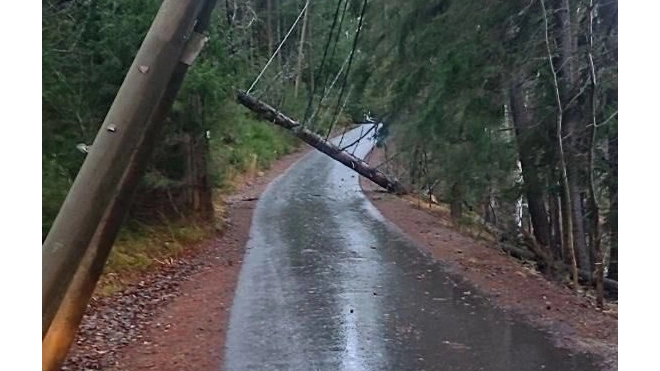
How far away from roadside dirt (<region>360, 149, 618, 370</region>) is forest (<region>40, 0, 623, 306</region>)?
18.5 inches

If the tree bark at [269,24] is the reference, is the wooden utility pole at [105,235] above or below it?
below

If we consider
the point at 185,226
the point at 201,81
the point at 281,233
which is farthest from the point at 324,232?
the point at 201,81

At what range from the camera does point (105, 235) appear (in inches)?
133

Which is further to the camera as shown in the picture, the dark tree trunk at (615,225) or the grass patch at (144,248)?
the grass patch at (144,248)

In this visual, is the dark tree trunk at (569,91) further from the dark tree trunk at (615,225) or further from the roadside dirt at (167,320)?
the roadside dirt at (167,320)

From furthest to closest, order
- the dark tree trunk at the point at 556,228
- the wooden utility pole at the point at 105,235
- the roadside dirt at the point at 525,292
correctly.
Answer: the dark tree trunk at the point at 556,228 < the roadside dirt at the point at 525,292 < the wooden utility pole at the point at 105,235

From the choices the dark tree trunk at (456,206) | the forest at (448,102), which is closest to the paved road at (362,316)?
the dark tree trunk at (456,206)

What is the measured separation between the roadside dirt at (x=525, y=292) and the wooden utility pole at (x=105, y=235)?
2.82 metres

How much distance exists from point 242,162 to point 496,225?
1047 centimetres

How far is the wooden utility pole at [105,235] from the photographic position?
3260 mm

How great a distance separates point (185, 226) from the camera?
1225 cm

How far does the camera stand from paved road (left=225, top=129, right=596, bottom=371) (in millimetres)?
5969
